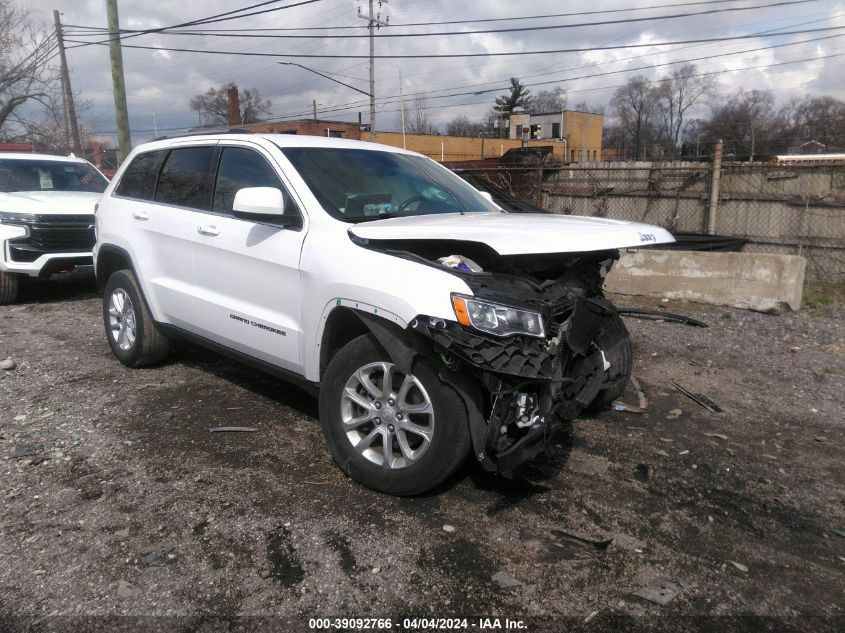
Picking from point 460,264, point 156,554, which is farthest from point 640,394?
point 156,554

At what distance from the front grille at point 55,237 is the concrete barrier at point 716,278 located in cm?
684

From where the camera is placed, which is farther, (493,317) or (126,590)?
(493,317)

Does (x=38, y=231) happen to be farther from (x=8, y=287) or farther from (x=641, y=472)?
(x=641, y=472)

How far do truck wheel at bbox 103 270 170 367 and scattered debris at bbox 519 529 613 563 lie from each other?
11.6ft

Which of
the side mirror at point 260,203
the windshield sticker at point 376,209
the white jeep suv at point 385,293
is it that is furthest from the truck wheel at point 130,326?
the windshield sticker at point 376,209

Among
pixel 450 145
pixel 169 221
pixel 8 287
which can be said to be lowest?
pixel 8 287

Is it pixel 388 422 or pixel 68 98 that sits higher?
pixel 68 98

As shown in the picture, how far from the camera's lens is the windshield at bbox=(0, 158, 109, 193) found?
29.6 ft

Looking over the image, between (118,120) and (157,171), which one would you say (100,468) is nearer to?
(157,171)

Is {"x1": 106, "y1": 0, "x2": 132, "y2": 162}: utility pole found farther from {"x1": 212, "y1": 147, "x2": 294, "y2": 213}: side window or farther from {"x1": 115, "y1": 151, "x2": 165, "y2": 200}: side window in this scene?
{"x1": 212, "y1": 147, "x2": 294, "y2": 213}: side window

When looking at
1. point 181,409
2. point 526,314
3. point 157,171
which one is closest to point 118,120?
point 157,171

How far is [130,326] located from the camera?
18.0 feet

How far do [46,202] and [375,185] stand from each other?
20.0ft

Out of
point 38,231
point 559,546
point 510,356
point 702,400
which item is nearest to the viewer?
point 510,356
